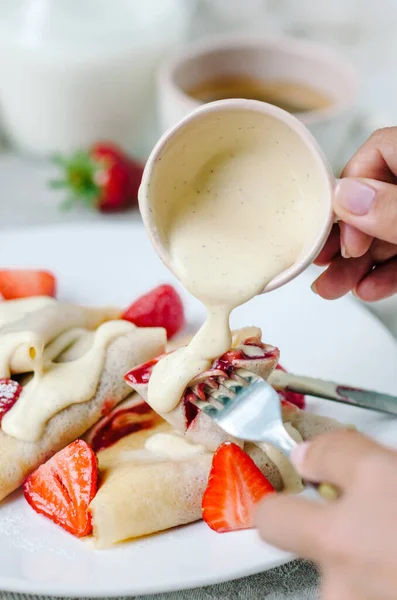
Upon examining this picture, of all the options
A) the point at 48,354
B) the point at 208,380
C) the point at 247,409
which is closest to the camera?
the point at 247,409

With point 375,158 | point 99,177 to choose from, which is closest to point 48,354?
point 375,158

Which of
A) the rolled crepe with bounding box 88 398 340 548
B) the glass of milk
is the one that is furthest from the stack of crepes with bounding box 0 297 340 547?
the glass of milk

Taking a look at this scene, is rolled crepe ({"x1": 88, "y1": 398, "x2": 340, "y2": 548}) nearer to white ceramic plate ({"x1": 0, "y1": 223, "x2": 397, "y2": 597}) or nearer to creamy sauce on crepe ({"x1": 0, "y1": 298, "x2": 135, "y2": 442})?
white ceramic plate ({"x1": 0, "y1": 223, "x2": 397, "y2": 597})

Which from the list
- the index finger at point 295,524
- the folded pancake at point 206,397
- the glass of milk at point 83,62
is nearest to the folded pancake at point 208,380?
the folded pancake at point 206,397

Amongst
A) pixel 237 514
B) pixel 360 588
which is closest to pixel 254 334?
pixel 237 514

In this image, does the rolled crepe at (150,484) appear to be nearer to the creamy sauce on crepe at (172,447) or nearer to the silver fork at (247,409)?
the creamy sauce on crepe at (172,447)

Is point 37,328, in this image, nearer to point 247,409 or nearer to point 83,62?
point 247,409
